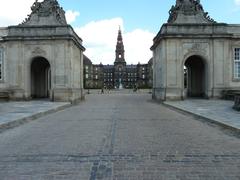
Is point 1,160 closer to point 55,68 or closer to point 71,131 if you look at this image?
point 71,131

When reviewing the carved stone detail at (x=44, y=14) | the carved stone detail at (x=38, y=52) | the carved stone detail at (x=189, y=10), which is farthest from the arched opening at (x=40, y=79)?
the carved stone detail at (x=189, y=10)

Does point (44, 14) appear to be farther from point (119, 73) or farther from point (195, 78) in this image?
point (119, 73)

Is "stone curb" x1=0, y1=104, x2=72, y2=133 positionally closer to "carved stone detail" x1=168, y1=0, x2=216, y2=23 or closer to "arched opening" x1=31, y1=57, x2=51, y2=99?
"arched opening" x1=31, y1=57, x2=51, y2=99

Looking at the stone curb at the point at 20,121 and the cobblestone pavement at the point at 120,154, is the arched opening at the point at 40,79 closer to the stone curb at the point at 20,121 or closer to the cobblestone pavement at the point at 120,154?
the stone curb at the point at 20,121

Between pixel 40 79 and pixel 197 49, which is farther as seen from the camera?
pixel 40 79

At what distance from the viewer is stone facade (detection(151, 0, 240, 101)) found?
107 ft

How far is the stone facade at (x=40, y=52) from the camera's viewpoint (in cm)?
3203

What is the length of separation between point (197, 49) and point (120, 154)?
87.1 ft

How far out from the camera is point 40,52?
107 ft

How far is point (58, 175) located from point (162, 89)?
90.9 ft

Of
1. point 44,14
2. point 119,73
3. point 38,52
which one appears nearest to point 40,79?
point 38,52

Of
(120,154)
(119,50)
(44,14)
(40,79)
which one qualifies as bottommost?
(120,154)

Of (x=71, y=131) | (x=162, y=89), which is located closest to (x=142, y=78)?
(x=162, y=89)

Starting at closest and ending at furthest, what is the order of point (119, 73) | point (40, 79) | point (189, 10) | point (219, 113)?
point (219, 113) → point (189, 10) → point (40, 79) → point (119, 73)
